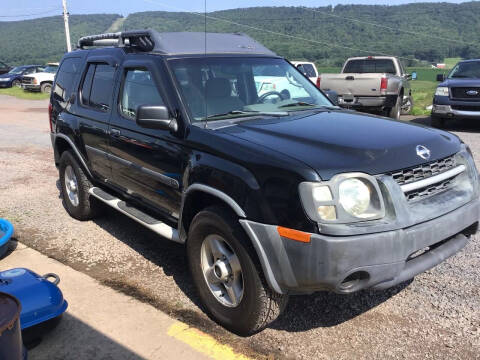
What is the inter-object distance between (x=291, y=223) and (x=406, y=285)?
1.69 meters

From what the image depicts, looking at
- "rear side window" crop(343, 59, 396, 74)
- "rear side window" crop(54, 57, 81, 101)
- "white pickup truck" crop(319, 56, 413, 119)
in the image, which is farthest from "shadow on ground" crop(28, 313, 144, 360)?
"rear side window" crop(343, 59, 396, 74)

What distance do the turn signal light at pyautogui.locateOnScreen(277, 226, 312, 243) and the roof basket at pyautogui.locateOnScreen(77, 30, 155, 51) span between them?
218 cm

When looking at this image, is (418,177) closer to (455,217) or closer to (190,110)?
(455,217)

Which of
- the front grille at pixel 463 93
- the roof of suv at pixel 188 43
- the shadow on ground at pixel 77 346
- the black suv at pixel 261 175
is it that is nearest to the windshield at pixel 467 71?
the front grille at pixel 463 93

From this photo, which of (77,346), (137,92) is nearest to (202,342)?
(77,346)

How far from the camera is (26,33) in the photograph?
99562 millimetres

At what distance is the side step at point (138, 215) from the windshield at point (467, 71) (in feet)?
34.3

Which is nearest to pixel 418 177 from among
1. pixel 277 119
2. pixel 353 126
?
pixel 353 126

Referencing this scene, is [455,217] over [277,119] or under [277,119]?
under

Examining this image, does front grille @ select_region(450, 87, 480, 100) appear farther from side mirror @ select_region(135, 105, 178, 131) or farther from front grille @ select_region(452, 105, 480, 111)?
side mirror @ select_region(135, 105, 178, 131)

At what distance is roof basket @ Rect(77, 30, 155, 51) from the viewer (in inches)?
156

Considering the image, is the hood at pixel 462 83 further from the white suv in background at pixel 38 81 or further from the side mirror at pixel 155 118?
the white suv in background at pixel 38 81

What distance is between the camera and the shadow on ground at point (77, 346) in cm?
285

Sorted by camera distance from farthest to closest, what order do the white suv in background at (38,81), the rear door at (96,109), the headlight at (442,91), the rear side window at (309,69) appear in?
1. the white suv in background at (38,81)
2. the rear side window at (309,69)
3. the headlight at (442,91)
4. the rear door at (96,109)
